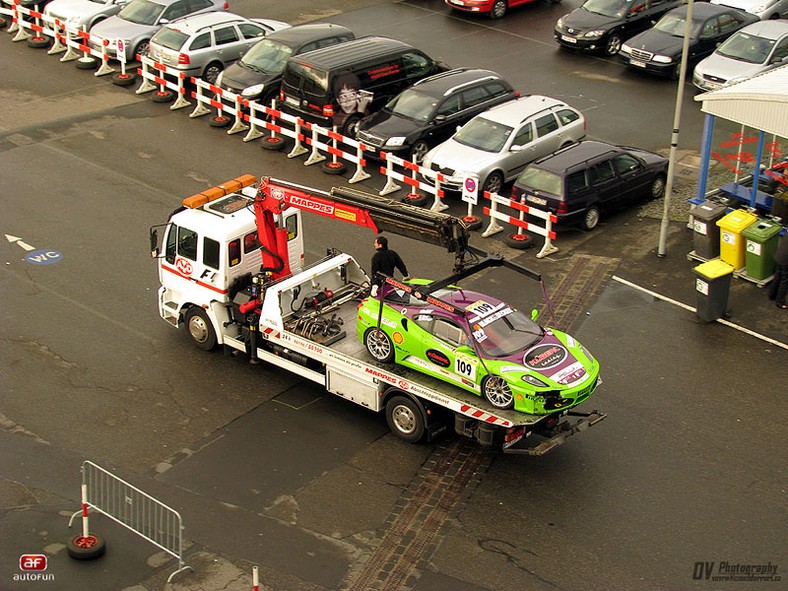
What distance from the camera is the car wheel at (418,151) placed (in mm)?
23672

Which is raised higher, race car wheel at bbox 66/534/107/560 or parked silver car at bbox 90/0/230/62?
parked silver car at bbox 90/0/230/62

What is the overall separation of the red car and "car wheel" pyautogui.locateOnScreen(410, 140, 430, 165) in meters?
10.3

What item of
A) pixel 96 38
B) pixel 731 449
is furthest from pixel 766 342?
pixel 96 38

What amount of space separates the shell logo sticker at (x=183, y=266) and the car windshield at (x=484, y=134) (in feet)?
25.9

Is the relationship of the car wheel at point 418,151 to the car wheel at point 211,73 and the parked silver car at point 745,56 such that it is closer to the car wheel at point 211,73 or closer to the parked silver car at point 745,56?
the car wheel at point 211,73

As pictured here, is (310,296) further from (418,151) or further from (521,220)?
(418,151)

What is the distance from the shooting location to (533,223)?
21.6 m

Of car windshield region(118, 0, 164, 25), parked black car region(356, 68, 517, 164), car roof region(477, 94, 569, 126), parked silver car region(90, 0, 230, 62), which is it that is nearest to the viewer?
car roof region(477, 94, 569, 126)

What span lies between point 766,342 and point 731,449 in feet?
10.5

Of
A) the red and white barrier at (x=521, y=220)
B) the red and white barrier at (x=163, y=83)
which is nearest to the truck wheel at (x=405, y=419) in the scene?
the red and white barrier at (x=521, y=220)

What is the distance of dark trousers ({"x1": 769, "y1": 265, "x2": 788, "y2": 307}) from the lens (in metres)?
18.5

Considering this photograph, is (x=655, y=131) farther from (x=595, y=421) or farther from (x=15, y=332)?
(x=15, y=332)

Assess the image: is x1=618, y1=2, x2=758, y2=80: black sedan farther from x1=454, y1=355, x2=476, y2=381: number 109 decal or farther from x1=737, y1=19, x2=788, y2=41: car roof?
x1=454, y1=355, x2=476, y2=381: number 109 decal

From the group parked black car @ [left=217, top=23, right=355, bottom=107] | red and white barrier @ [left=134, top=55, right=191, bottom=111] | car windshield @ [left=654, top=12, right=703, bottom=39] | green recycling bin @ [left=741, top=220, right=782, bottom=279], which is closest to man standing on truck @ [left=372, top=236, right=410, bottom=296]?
green recycling bin @ [left=741, top=220, right=782, bottom=279]
